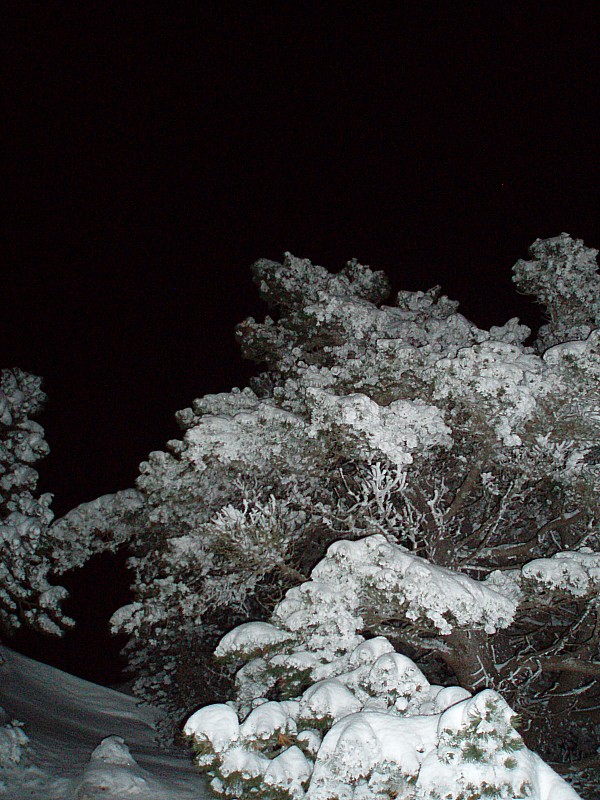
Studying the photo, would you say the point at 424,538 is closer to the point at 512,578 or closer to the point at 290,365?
the point at 512,578

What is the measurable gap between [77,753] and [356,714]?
17.8 feet

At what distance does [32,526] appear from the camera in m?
7.81

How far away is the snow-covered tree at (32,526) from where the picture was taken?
7770 millimetres

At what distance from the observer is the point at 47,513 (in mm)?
8188

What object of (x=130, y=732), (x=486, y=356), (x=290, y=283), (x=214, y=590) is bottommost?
(x=130, y=732)

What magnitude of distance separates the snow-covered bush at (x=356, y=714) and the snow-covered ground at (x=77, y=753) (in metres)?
1.93

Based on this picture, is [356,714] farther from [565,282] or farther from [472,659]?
[565,282]

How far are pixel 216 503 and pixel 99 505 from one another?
2.04m

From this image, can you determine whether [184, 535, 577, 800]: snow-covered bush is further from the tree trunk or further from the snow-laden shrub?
the snow-laden shrub

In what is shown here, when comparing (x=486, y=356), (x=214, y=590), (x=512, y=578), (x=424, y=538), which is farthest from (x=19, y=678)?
(x=486, y=356)

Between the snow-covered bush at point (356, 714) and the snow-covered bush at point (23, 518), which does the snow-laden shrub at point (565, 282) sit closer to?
the snow-covered bush at point (356, 714)

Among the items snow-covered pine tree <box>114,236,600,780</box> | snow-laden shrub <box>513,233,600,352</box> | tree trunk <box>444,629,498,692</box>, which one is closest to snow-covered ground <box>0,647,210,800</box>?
snow-covered pine tree <box>114,236,600,780</box>

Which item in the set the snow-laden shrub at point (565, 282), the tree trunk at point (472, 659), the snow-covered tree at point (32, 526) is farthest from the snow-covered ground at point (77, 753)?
the snow-laden shrub at point (565, 282)

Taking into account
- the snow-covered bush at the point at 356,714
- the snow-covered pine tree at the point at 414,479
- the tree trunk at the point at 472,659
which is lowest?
the snow-covered bush at the point at 356,714
